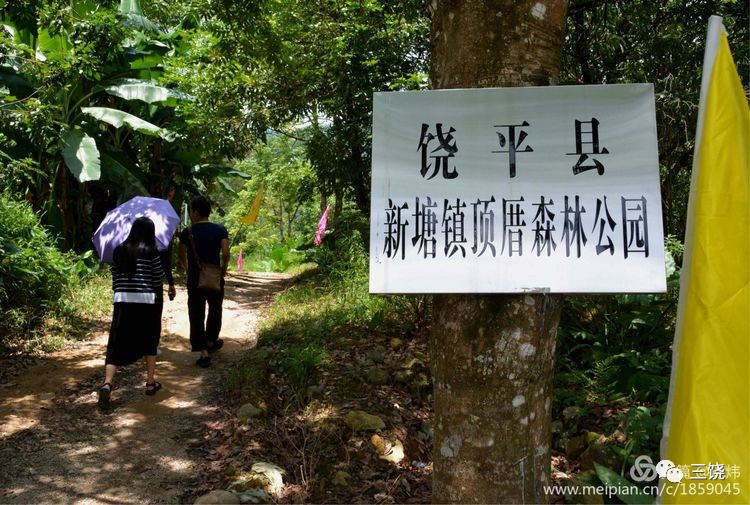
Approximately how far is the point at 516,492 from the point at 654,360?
115 inches

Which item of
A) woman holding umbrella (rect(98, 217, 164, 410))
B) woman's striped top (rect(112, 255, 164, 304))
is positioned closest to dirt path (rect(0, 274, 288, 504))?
woman holding umbrella (rect(98, 217, 164, 410))

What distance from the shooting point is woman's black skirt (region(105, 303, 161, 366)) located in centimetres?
491

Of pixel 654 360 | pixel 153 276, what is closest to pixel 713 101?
pixel 654 360

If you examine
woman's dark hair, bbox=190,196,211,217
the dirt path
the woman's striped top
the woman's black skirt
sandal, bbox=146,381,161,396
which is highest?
woman's dark hair, bbox=190,196,211,217

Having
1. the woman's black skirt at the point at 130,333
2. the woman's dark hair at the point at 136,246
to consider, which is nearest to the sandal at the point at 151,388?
the woman's black skirt at the point at 130,333

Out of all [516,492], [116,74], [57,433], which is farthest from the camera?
[116,74]

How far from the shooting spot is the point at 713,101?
7.58ft

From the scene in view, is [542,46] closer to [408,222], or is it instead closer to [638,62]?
[408,222]

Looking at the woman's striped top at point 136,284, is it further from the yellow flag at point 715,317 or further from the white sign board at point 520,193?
the yellow flag at point 715,317

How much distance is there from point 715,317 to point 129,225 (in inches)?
167

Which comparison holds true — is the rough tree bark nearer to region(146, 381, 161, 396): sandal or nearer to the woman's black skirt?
the woman's black skirt

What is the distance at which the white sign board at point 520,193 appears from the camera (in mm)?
2264

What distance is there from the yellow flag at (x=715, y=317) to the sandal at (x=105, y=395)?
4.11 metres

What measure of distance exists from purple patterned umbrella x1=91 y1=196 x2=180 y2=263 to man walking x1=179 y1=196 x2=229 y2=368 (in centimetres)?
54
